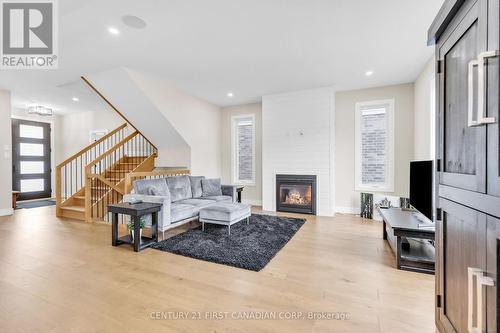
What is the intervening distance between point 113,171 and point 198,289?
17.1ft

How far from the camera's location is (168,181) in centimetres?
433

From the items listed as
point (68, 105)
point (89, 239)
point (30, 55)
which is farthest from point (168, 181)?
point (68, 105)

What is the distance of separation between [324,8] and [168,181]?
141 inches

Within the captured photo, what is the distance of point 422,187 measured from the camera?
101 inches

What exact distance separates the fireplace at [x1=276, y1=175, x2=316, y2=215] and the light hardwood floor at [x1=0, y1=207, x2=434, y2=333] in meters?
1.86

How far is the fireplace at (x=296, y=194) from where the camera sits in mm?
5121

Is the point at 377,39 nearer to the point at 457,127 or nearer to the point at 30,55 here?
the point at 457,127

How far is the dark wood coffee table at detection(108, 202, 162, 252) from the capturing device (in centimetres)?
305

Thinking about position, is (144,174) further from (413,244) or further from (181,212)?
(413,244)

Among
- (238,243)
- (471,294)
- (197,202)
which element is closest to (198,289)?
(238,243)

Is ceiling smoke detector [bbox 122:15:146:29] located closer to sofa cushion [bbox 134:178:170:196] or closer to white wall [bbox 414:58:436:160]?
sofa cushion [bbox 134:178:170:196]

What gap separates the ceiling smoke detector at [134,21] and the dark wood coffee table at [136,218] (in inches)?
89.0

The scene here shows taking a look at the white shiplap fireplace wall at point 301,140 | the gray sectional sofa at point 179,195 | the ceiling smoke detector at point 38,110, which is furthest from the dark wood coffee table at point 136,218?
the ceiling smoke detector at point 38,110

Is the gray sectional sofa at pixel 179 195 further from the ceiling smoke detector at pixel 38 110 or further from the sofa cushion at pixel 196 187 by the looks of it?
the ceiling smoke detector at pixel 38 110
